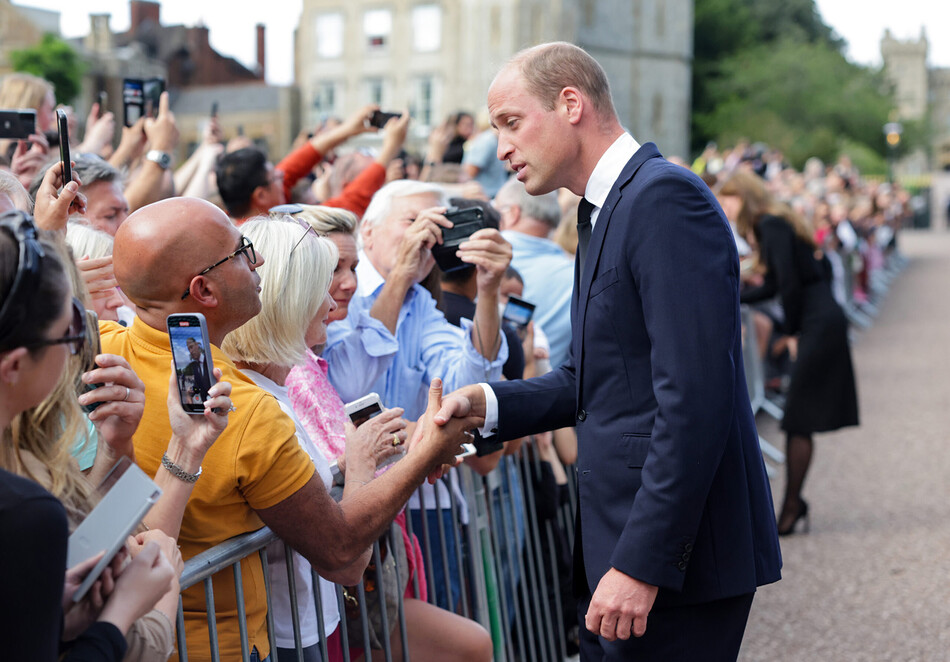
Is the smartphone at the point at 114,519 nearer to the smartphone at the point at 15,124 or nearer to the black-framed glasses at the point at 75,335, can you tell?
the black-framed glasses at the point at 75,335

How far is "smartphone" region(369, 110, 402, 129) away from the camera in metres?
6.54

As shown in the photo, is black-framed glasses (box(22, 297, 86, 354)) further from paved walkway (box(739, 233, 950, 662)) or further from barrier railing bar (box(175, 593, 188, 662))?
paved walkway (box(739, 233, 950, 662))

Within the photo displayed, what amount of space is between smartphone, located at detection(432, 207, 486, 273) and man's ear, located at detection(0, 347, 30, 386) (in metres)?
2.42

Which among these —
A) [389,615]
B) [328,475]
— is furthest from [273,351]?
[389,615]

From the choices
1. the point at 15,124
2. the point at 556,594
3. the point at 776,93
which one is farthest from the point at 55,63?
the point at 556,594

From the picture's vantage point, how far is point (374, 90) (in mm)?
49500

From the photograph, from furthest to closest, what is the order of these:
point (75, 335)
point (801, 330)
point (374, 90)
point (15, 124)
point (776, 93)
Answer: point (776, 93) → point (374, 90) → point (801, 330) → point (15, 124) → point (75, 335)

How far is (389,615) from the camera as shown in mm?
3268

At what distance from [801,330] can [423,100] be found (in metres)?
42.4

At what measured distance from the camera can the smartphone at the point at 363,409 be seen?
10.2 ft

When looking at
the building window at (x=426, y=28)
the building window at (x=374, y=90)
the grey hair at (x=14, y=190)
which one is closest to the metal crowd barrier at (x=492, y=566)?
the grey hair at (x=14, y=190)

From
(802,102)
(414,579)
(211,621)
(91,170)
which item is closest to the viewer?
(211,621)

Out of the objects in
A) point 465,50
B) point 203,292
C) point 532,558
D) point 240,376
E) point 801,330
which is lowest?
point 532,558

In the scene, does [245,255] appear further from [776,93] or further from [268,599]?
[776,93]
